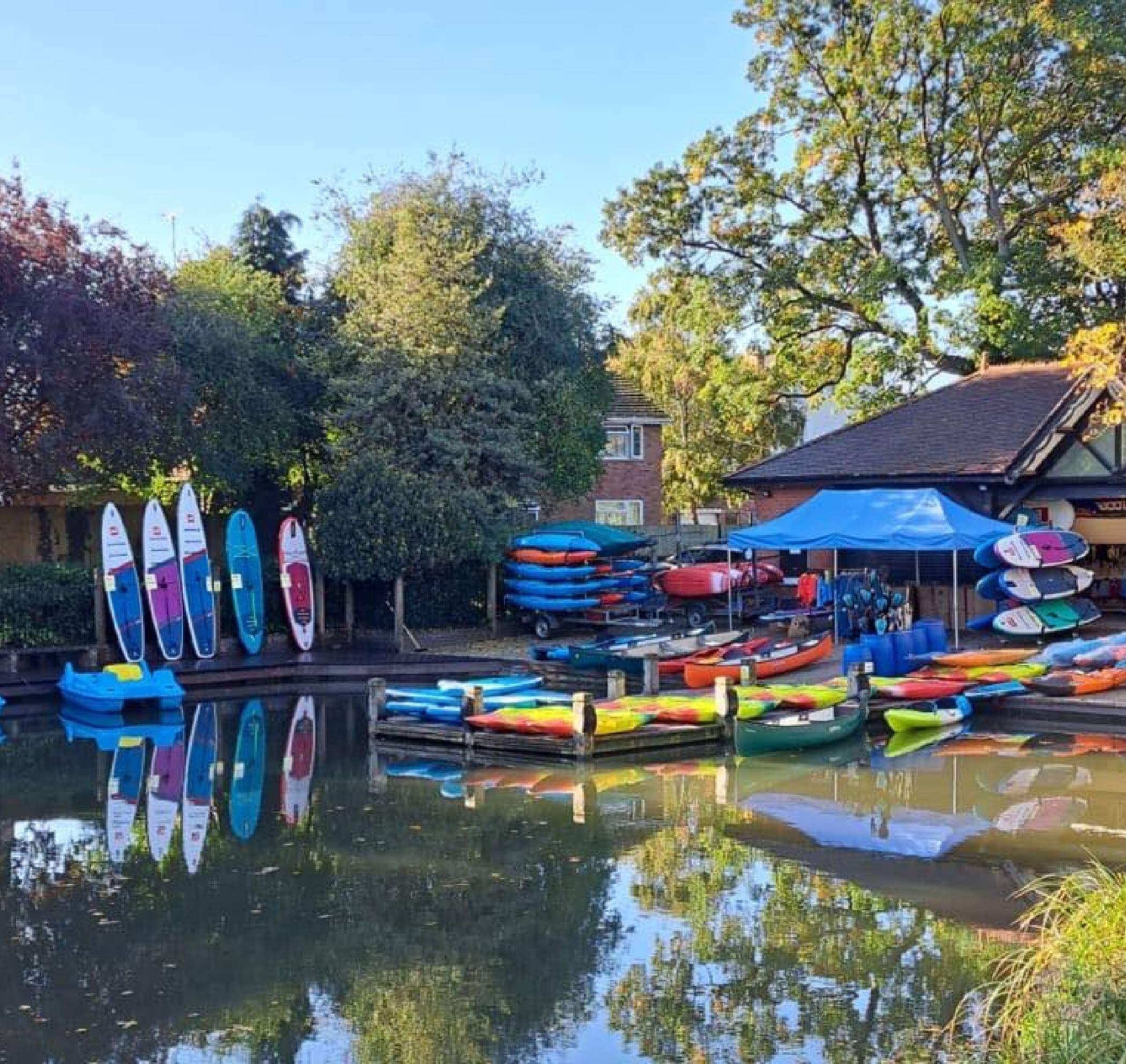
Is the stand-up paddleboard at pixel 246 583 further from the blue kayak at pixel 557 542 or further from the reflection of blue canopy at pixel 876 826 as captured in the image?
the reflection of blue canopy at pixel 876 826

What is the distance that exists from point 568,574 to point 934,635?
6408 millimetres

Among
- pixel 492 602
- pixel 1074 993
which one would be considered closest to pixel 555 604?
pixel 492 602

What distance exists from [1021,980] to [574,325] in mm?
20880

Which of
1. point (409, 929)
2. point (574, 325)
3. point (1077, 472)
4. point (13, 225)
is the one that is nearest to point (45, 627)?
point (13, 225)

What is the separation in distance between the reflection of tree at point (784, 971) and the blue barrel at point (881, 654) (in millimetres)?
7986

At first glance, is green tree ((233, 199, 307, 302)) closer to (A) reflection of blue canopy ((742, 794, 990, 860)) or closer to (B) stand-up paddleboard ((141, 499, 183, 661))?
(B) stand-up paddleboard ((141, 499, 183, 661))

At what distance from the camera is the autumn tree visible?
745 inches

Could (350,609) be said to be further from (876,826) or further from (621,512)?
(621,512)

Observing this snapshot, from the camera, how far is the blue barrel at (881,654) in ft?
57.6

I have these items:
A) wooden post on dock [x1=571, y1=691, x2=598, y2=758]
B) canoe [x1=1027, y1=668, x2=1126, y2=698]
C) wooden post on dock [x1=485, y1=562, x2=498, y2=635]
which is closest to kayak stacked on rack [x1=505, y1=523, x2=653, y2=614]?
wooden post on dock [x1=485, y1=562, x2=498, y2=635]

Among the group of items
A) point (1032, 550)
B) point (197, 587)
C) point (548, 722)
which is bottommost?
point (548, 722)

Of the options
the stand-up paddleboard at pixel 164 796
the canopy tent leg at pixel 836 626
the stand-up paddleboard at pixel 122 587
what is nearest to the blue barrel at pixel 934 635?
the canopy tent leg at pixel 836 626

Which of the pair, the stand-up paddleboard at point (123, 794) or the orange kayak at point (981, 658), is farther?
the orange kayak at point (981, 658)

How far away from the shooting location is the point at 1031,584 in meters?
19.7
